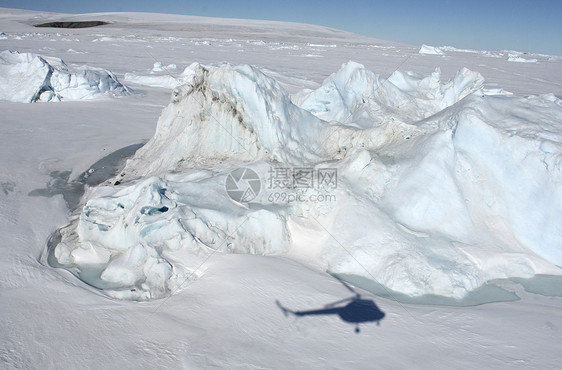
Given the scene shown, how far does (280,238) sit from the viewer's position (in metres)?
3.43

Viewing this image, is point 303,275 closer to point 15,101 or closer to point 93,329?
point 93,329

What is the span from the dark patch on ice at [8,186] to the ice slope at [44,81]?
450 cm

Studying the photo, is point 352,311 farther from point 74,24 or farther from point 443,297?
point 74,24

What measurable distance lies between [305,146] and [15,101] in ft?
21.7

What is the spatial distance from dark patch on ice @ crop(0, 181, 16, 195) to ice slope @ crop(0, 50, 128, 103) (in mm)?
4501

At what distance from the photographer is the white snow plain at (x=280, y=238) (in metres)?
2.29

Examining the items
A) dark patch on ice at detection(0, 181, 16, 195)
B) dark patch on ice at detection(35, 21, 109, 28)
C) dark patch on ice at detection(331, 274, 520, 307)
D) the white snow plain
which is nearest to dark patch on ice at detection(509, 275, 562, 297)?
the white snow plain

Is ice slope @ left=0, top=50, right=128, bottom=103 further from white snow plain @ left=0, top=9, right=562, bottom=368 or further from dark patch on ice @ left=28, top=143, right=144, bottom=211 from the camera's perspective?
dark patch on ice @ left=28, top=143, right=144, bottom=211

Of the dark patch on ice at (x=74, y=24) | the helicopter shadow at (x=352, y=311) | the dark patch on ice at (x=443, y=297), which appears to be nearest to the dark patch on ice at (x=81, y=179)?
the helicopter shadow at (x=352, y=311)

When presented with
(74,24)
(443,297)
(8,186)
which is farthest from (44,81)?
(74,24)

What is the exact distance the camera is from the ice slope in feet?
27.4

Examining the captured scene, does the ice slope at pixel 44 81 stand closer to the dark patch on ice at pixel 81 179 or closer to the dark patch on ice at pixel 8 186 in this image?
the dark patch on ice at pixel 81 179

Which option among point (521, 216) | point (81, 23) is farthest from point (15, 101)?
point (81, 23)

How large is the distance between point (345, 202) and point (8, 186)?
359cm
